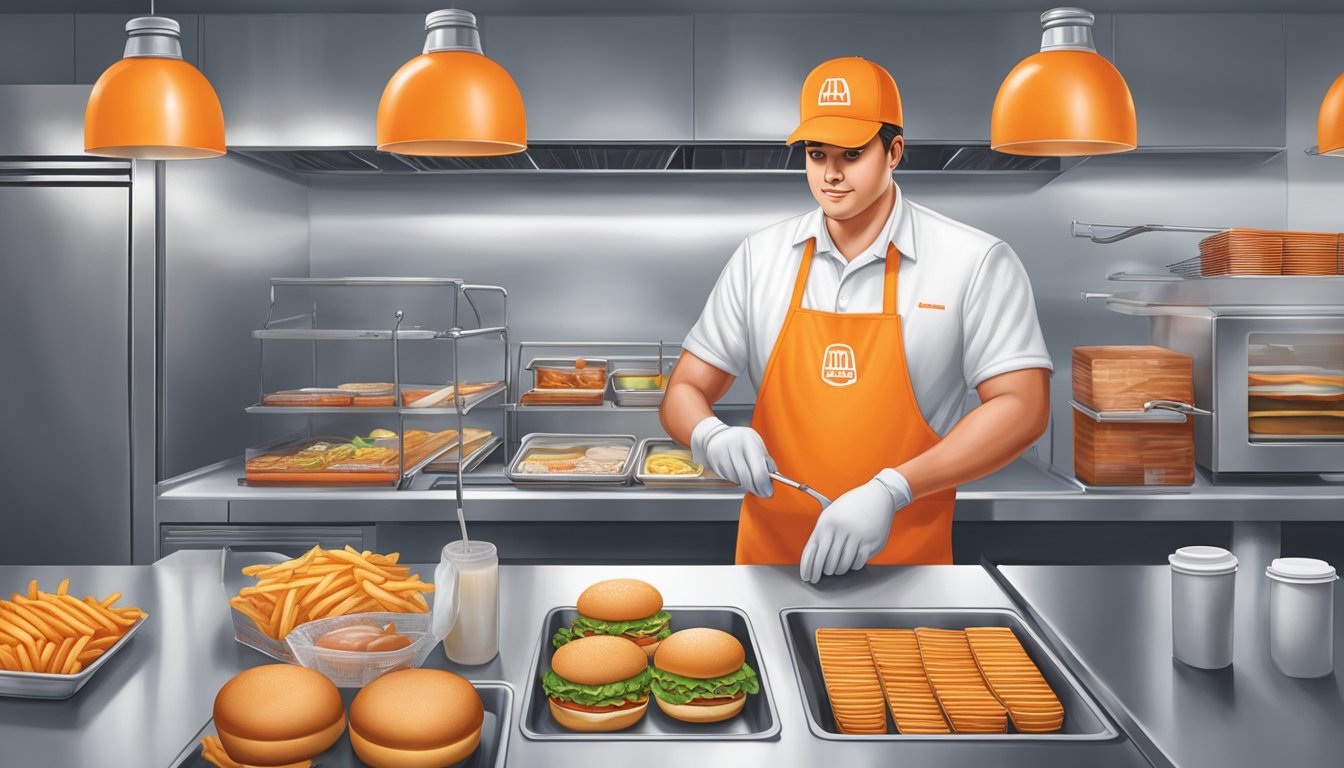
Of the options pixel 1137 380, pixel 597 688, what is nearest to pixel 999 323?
pixel 1137 380

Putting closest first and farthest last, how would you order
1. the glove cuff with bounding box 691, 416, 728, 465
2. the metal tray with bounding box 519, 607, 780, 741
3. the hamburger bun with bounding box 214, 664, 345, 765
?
the hamburger bun with bounding box 214, 664, 345, 765
the metal tray with bounding box 519, 607, 780, 741
the glove cuff with bounding box 691, 416, 728, 465

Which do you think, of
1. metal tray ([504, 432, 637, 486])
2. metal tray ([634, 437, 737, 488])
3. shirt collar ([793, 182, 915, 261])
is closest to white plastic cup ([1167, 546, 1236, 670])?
shirt collar ([793, 182, 915, 261])

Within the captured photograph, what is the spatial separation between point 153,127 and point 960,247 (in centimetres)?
157

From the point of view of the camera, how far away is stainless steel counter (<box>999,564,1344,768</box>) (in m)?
1.00

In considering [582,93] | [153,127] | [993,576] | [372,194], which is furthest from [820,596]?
[372,194]

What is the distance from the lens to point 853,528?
1604 millimetres

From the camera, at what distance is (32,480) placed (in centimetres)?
278

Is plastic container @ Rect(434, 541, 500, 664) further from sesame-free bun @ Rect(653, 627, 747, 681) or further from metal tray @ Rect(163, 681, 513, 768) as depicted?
sesame-free bun @ Rect(653, 627, 747, 681)

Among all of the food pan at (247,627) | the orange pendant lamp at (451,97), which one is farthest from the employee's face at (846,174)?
the food pan at (247,627)

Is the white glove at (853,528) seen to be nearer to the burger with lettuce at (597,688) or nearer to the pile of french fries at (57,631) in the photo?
the burger with lettuce at (597,688)

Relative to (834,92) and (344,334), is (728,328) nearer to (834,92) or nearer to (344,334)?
(834,92)

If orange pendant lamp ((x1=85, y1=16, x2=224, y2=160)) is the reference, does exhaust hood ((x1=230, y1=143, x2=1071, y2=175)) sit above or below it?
above

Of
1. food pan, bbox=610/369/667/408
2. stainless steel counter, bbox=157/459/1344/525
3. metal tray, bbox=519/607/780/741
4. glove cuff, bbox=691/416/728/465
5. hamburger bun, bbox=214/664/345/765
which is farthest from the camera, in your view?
food pan, bbox=610/369/667/408

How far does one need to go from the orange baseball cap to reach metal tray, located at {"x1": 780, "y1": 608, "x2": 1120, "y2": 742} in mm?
923
